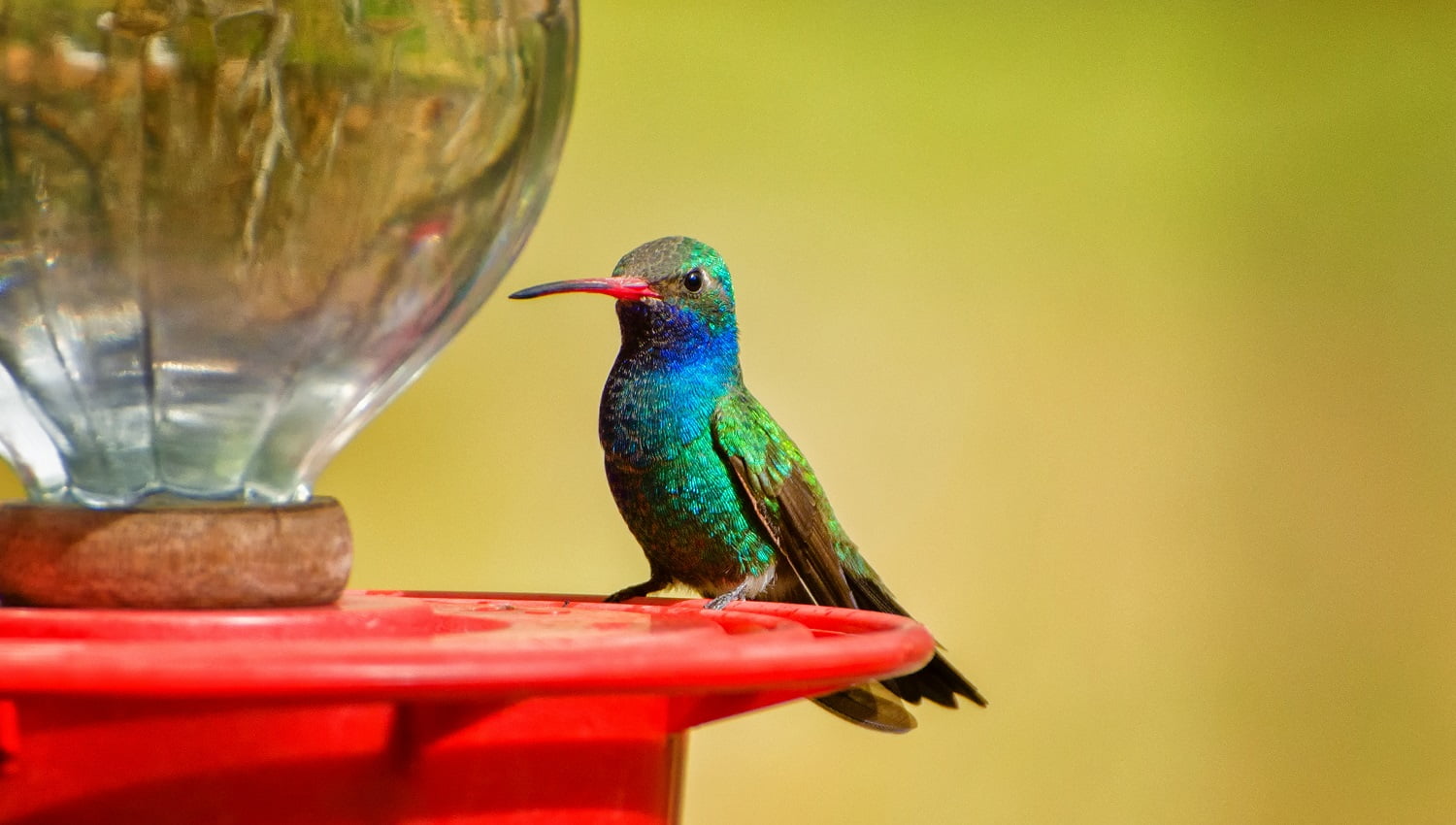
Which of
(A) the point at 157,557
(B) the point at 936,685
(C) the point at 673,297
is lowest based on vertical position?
(B) the point at 936,685

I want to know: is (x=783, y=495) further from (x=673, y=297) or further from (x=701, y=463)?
(x=673, y=297)

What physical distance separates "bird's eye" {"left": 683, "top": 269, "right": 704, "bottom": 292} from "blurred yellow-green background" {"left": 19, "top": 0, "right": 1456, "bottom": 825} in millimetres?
598

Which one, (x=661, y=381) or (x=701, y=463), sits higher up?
(x=661, y=381)

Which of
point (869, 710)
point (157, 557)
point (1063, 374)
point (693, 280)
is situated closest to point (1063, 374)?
point (1063, 374)

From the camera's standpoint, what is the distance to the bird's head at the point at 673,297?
241 cm

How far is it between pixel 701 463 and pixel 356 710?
1.57 meters

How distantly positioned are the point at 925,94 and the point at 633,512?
1.22 metres

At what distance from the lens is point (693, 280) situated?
2439 millimetres

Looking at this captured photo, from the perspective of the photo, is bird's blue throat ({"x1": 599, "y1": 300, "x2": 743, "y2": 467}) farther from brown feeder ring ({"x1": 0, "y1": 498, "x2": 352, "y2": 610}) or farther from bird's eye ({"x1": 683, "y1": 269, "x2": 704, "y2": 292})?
brown feeder ring ({"x1": 0, "y1": 498, "x2": 352, "y2": 610})

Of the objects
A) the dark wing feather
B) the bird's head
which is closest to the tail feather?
the dark wing feather

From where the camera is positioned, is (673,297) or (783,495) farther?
(673,297)

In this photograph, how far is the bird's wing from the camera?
225 centimetres

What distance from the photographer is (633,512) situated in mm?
2387

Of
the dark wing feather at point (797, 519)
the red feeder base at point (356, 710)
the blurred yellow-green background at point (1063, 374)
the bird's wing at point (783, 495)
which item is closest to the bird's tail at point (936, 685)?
the dark wing feather at point (797, 519)
